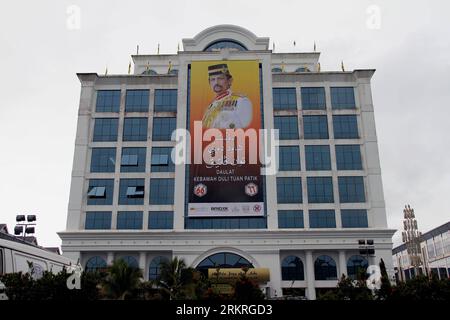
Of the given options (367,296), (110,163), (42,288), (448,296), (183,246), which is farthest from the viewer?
(110,163)

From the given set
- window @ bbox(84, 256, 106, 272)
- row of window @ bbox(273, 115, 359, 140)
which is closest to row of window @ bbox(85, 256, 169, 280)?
window @ bbox(84, 256, 106, 272)

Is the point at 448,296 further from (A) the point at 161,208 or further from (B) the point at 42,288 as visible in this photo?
(A) the point at 161,208

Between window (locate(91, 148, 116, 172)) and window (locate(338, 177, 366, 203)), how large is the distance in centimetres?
2566

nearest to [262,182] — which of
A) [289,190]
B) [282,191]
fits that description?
[282,191]

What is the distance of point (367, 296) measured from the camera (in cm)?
2791

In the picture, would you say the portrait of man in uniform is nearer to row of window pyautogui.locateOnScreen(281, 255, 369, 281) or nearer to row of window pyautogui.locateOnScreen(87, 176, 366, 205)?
row of window pyautogui.locateOnScreen(87, 176, 366, 205)

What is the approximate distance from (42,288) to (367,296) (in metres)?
20.1

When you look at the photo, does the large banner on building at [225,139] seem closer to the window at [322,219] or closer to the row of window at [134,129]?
the row of window at [134,129]

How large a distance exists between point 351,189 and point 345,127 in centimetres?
751

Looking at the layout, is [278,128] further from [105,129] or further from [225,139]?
[105,129]

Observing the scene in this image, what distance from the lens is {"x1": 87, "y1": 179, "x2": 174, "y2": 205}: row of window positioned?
151ft
